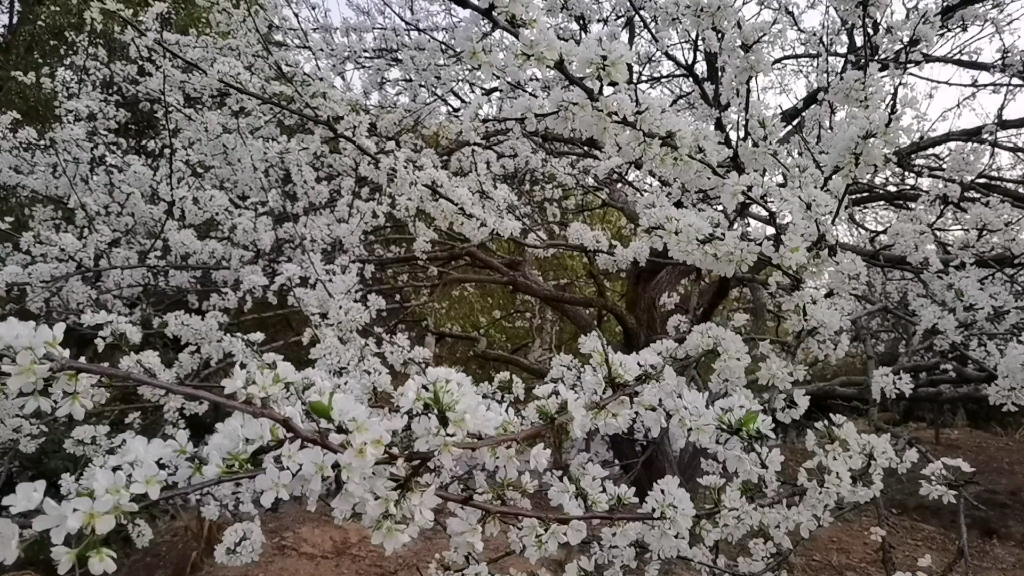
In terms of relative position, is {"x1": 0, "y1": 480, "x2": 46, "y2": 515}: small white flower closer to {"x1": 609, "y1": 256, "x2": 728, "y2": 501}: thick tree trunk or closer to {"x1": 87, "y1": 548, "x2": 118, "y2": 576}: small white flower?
{"x1": 87, "y1": 548, "x2": 118, "y2": 576}: small white flower

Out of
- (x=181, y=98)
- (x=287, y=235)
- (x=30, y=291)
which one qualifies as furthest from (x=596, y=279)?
(x=30, y=291)

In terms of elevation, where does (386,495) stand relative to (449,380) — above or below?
below

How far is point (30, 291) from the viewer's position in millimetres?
3932

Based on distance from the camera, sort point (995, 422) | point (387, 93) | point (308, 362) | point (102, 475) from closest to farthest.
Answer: point (102, 475), point (387, 93), point (308, 362), point (995, 422)

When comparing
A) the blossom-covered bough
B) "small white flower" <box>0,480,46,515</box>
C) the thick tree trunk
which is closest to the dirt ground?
the blossom-covered bough

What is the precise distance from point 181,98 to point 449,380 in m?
4.79

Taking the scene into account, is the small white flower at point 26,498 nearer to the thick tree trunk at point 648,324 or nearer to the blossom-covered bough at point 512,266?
the blossom-covered bough at point 512,266

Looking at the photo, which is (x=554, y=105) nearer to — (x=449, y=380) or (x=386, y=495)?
(x=449, y=380)

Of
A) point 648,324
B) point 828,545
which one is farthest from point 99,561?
point 828,545

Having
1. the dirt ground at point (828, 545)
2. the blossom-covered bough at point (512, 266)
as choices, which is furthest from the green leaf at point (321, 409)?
the dirt ground at point (828, 545)

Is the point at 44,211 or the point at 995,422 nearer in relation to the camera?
the point at 44,211

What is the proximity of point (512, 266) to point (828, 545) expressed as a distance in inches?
175

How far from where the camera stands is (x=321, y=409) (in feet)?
3.75

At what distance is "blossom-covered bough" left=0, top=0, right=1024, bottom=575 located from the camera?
4.07ft
